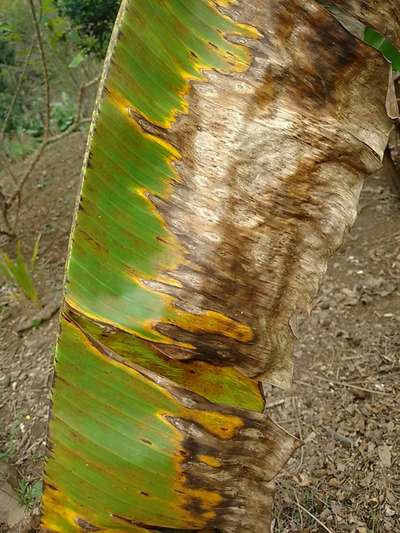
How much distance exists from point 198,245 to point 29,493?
4.23 feet

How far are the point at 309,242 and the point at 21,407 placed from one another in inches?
64.8

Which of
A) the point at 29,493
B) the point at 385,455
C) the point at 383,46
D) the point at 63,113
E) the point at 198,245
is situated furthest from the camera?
the point at 63,113

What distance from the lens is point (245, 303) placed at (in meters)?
0.69

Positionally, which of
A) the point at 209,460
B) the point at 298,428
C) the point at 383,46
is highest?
the point at 383,46

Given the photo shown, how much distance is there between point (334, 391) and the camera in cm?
170

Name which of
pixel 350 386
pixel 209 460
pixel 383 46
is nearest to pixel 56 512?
pixel 209 460

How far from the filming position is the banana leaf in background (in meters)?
0.66

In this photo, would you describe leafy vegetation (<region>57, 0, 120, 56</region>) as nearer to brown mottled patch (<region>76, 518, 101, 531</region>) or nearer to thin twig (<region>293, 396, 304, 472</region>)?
thin twig (<region>293, 396, 304, 472</region>)

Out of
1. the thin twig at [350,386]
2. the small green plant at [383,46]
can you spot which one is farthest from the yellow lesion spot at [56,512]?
the thin twig at [350,386]

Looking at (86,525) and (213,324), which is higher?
(213,324)

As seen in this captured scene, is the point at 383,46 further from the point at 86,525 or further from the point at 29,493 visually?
the point at 29,493

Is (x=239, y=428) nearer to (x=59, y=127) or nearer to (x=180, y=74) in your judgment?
(x=180, y=74)

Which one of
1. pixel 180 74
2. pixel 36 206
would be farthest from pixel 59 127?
pixel 180 74

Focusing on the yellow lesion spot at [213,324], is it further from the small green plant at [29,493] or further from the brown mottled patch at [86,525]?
the small green plant at [29,493]
